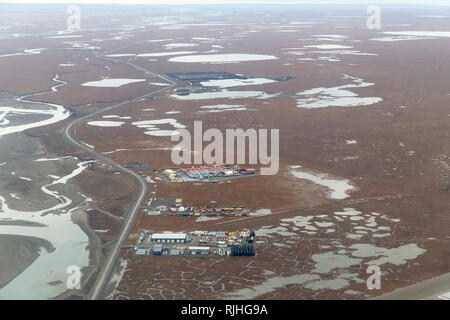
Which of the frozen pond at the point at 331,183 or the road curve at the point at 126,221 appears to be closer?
the road curve at the point at 126,221

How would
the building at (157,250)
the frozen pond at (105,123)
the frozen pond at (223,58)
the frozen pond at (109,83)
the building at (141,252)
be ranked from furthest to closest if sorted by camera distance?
the frozen pond at (223,58) → the frozen pond at (109,83) → the frozen pond at (105,123) → the building at (157,250) → the building at (141,252)

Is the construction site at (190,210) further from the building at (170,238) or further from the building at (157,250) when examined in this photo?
the building at (157,250)

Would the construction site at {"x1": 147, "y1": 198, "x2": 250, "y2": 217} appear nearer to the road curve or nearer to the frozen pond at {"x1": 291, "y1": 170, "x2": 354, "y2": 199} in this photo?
the road curve

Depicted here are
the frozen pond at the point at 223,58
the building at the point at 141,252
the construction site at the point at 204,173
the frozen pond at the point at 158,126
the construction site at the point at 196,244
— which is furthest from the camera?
the frozen pond at the point at 223,58

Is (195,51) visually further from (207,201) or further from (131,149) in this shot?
(207,201)

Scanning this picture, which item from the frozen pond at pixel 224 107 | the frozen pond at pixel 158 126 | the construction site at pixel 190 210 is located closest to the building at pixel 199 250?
the construction site at pixel 190 210

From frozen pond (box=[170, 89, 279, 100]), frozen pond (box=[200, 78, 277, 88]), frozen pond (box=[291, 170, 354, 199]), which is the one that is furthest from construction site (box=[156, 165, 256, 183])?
frozen pond (box=[200, 78, 277, 88])

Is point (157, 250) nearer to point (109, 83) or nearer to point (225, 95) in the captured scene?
point (225, 95)

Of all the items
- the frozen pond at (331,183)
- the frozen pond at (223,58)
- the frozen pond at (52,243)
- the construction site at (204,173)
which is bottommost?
the frozen pond at (52,243)

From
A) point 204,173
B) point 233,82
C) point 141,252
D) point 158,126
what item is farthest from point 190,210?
point 233,82
